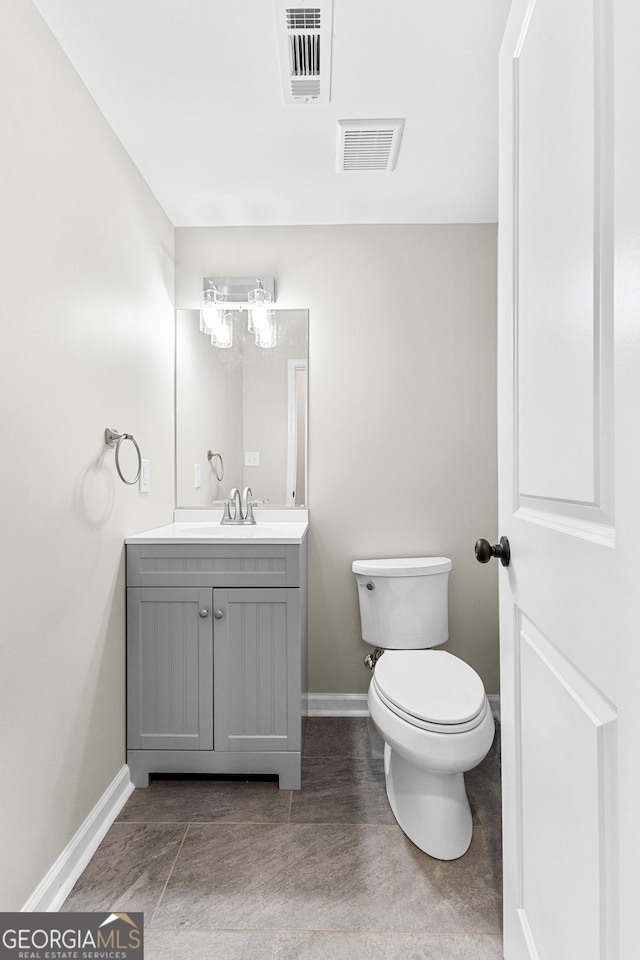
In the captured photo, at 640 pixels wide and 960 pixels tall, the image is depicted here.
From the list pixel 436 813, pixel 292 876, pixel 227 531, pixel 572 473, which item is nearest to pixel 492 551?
pixel 572 473

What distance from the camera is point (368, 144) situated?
189 cm

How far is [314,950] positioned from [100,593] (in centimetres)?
110

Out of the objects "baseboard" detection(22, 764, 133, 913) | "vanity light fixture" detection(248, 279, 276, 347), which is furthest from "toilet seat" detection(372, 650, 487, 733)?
"vanity light fixture" detection(248, 279, 276, 347)

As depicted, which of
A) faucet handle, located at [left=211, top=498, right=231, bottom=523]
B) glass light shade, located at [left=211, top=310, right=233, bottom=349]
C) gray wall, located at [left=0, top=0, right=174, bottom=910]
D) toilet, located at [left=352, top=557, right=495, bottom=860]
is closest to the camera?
gray wall, located at [left=0, top=0, right=174, bottom=910]

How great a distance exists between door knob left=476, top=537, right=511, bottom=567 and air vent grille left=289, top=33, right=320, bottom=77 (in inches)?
54.5

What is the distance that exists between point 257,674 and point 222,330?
154 cm

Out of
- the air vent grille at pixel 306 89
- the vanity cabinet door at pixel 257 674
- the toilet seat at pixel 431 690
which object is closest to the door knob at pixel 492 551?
the toilet seat at pixel 431 690

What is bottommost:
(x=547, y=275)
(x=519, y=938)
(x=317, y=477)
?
(x=519, y=938)

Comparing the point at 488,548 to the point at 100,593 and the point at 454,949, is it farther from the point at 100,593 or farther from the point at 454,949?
the point at 100,593

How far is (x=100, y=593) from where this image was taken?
1.71m

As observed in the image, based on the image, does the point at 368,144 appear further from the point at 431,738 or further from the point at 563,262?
the point at 431,738

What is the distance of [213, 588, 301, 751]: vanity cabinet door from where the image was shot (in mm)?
1888

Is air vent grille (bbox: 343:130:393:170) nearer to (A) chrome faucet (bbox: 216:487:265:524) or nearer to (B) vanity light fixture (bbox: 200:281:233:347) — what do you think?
(B) vanity light fixture (bbox: 200:281:233:347)

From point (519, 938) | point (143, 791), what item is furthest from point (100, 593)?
point (519, 938)
